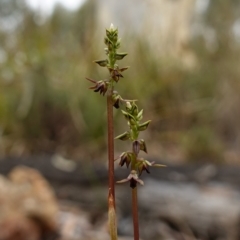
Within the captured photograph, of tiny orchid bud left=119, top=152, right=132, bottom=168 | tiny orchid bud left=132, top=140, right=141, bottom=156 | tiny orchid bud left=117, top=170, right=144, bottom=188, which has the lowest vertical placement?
tiny orchid bud left=117, top=170, right=144, bottom=188

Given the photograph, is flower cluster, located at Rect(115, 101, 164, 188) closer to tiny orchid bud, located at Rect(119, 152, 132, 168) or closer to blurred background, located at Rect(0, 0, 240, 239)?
tiny orchid bud, located at Rect(119, 152, 132, 168)

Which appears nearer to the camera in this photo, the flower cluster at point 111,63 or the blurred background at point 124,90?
the flower cluster at point 111,63

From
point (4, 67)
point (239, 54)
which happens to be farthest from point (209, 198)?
point (239, 54)

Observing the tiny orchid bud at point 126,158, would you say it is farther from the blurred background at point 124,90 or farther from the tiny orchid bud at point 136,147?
the blurred background at point 124,90

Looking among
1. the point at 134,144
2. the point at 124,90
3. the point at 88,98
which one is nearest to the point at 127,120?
the point at 134,144

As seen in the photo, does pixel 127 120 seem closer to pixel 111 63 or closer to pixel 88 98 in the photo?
pixel 111 63

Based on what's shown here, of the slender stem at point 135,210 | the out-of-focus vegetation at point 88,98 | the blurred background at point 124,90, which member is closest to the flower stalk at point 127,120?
the slender stem at point 135,210

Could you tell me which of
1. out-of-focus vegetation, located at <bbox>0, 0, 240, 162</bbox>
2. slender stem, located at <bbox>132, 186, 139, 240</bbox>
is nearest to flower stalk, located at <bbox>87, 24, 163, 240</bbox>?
slender stem, located at <bbox>132, 186, 139, 240</bbox>

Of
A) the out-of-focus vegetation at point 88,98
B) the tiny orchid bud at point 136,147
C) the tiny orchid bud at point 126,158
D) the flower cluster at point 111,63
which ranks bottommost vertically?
the out-of-focus vegetation at point 88,98
